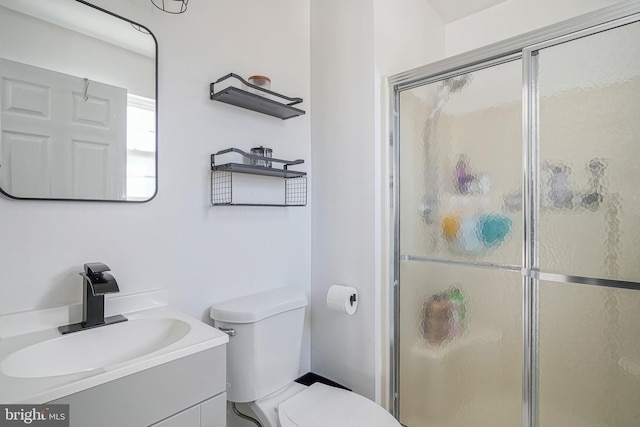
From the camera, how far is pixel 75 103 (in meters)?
1.09

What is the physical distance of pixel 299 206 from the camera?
1.83m

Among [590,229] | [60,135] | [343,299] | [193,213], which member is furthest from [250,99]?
[590,229]

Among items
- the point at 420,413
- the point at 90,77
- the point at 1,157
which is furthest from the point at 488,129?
the point at 1,157

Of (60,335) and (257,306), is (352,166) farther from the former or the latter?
(60,335)

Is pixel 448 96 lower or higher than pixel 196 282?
higher

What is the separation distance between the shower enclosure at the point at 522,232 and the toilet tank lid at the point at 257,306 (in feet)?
1.81

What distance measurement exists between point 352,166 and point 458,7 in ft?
4.55

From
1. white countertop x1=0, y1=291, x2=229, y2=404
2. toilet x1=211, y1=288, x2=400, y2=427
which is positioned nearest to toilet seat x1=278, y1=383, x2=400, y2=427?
toilet x1=211, y1=288, x2=400, y2=427

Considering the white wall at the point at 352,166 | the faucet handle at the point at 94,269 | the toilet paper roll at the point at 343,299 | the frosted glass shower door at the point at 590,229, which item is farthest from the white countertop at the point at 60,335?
the frosted glass shower door at the point at 590,229

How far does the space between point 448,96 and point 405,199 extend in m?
0.53

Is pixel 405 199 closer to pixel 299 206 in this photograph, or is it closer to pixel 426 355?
pixel 299 206

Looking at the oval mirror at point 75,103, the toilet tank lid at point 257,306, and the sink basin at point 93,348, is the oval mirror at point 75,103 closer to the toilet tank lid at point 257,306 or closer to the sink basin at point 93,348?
the sink basin at point 93,348

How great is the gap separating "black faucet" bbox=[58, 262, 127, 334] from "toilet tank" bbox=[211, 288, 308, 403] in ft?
1.41

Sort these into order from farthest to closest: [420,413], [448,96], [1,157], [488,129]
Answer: [420,413] < [448,96] < [488,129] < [1,157]
